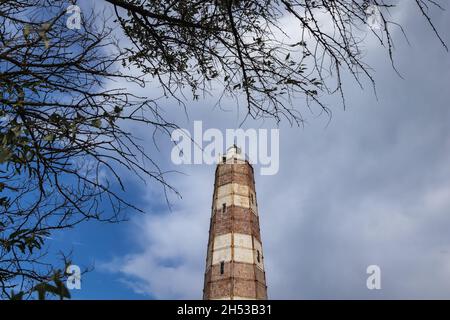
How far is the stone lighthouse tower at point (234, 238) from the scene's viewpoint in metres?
17.1

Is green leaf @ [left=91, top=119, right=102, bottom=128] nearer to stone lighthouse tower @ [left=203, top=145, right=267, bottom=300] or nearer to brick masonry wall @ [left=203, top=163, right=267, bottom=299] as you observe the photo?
stone lighthouse tower @ [left=203, top=145, right=267, bottom=300]

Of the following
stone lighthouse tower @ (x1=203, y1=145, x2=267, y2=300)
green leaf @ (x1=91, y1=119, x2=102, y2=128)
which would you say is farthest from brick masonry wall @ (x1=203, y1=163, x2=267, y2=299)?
green leaf @ (x1=91, y1=119, x2=102, y2=128)

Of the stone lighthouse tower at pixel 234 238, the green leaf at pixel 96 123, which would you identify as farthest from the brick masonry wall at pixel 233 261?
the green leaf at pixel 96 123

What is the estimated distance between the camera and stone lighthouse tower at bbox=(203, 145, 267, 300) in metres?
17.1

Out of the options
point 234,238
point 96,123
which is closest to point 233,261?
point 234,238

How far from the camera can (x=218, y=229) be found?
19047 millimetres

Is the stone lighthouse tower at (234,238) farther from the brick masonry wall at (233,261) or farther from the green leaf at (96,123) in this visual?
the green leaf at (96,123)

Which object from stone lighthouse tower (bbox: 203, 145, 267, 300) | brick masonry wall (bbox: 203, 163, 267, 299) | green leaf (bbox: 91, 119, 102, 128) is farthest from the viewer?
stone lighthouse tower (bbox: 203, 145, 267, 300)

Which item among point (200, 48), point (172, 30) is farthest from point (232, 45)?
point (172, 30)

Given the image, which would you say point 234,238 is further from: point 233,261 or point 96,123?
point 96,123
